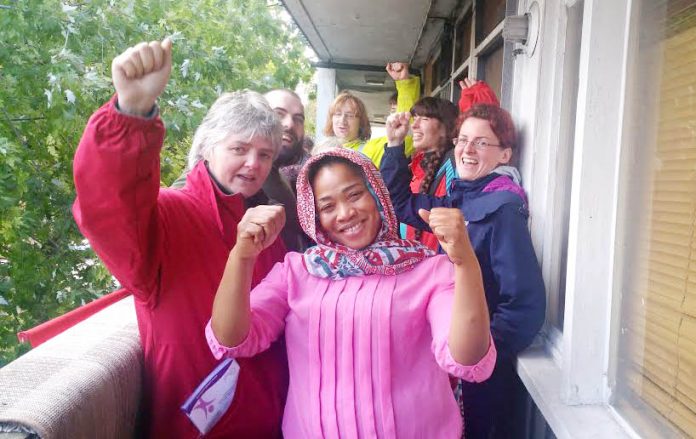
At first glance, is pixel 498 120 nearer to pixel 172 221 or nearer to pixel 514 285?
pixel 514 285

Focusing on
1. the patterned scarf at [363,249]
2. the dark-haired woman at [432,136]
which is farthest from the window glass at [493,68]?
the patterned scarf at [363,249]

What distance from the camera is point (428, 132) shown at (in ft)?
8.43

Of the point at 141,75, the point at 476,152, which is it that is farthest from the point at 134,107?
the point at 476,152

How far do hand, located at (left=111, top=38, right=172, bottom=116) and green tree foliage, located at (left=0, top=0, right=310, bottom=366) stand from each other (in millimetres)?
2625

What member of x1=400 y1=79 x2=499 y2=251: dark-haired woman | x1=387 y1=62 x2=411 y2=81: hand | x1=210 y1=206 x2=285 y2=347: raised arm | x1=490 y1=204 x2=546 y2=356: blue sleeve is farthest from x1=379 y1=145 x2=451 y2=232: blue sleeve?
x1=387 y1=62 x2=411 y2=81: hand

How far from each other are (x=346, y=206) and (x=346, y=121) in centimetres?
199

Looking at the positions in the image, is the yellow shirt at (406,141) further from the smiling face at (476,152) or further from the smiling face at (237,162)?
the smiling face at (237,162)

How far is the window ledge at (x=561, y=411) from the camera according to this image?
Result: 4.55 feet

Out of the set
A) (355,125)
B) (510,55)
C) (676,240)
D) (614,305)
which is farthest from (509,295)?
(355,125)

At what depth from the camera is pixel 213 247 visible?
148 centimetres

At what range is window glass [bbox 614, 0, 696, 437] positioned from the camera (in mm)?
Answer: 1159

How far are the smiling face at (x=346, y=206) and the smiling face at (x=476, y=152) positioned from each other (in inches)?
26.7

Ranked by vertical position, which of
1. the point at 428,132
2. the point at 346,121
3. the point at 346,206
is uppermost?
the point at 346,121

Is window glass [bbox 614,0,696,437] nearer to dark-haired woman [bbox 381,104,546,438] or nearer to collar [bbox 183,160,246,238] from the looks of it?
dark-haired woman [bbox 381,104,546,438]
